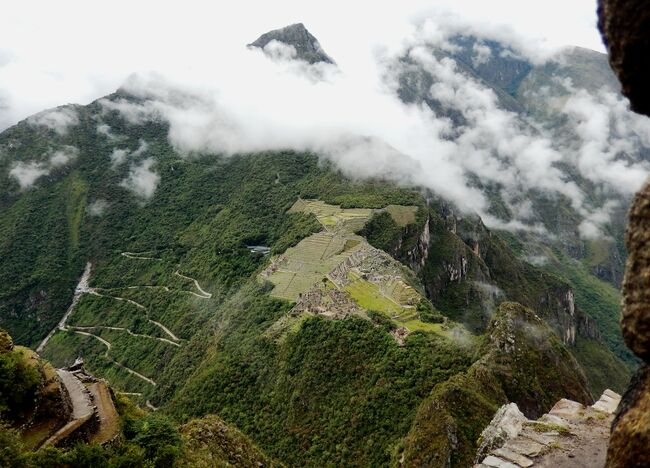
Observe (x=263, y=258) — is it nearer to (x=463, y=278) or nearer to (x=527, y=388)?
(x=463, y=278)

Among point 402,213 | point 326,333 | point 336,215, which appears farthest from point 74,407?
point 402,213

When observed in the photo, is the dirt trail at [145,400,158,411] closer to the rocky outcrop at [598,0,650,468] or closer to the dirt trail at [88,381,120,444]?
the dirt trail at [88,381,120,444]

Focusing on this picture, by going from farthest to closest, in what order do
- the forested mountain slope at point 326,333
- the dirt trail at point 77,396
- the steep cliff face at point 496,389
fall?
1. the forested mountain slope at point 326,333
2. the steep cliff face at point 496,389
3. the dirt trail at point 77,396

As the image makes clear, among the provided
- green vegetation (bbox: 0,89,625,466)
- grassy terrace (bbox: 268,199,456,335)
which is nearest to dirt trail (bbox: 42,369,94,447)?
green vegetation (bbox: 0,89,625,466)

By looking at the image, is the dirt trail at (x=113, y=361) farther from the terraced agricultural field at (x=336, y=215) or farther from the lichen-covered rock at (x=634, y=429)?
the lichen-covered rock at (x=634, y=429)

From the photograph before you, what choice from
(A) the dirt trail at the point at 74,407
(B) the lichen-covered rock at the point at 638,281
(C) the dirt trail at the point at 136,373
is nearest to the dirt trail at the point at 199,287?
(C) the dirt trail at the point at 136,373

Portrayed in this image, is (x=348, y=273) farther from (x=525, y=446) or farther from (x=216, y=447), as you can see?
(x=525, y=446)
